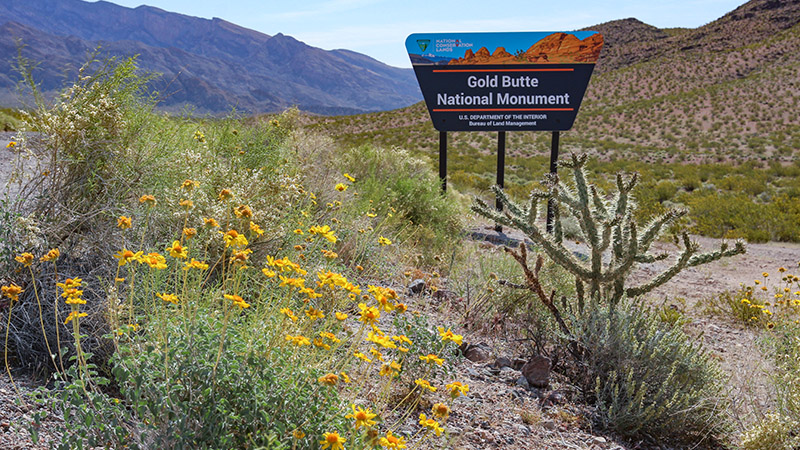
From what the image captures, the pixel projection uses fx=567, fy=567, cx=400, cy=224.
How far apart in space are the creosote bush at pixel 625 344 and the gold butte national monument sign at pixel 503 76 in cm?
547

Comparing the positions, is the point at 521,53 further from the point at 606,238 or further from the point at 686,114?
the point at 686,114

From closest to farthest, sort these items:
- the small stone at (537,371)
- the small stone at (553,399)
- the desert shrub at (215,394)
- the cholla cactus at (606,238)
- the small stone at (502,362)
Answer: the desert shrub at (215,394) < the small stone at (553,399) < the small stone at (537,371) < the small stone at (502,362) < the cholla cactus at (606,238)

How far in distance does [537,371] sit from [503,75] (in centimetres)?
699

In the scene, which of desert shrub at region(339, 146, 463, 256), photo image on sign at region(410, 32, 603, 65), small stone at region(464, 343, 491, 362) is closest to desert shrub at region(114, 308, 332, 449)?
small stone at region(464, 343, 491, 362)

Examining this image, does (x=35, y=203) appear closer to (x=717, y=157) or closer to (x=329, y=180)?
(x=329, y=180)

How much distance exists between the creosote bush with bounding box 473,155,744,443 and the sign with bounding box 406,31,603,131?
547cm

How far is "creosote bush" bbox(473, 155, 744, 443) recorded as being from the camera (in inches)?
139

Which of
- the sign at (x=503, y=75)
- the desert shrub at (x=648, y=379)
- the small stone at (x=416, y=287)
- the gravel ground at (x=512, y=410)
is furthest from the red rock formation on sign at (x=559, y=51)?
the desert shrub at (x=648, y=379)

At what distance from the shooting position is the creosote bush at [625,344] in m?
3.52

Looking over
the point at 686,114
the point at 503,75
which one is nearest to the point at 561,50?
the point at 503,75

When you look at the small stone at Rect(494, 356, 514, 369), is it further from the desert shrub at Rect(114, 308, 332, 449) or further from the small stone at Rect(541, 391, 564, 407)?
the desert shrub at Rect(114, 308, 332, 449)

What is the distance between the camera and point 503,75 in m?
9.78

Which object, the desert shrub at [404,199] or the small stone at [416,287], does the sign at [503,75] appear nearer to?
the desert shrub at [404,199]

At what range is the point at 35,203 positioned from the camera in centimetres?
351
